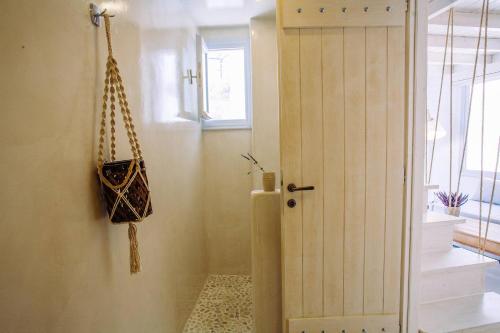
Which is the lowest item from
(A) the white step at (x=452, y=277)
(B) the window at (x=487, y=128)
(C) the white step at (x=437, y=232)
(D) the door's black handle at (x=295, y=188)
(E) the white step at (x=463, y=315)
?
(E) the white step at (x=463, y=315)

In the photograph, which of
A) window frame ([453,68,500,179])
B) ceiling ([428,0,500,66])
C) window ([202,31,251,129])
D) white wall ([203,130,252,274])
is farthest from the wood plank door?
window frame ([453,68,500,179])

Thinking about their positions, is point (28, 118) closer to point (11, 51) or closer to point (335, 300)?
point (11, 51)

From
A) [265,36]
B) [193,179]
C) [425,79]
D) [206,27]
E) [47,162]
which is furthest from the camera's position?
[206,27]

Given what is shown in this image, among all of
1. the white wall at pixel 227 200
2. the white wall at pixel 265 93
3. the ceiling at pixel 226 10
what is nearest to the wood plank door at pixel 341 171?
the ceiling at pixel 226 10

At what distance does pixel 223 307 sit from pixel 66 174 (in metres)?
1.87

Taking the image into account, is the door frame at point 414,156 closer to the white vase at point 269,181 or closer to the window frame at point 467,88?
the white vase at point 269,181

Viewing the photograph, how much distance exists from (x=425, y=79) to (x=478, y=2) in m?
1.59

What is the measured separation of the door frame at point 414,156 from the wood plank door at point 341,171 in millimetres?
38

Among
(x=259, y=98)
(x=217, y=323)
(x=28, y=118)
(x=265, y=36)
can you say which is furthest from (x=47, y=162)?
(x=265, y=36)

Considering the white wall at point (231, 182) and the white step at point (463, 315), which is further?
the white wall at point (231, 182)

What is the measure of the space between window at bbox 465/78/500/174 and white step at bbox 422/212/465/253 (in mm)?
2829

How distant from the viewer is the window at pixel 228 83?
2.80m

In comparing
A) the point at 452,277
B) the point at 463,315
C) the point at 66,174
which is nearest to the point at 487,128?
the point at 452,277

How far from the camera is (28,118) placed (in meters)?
0.66
